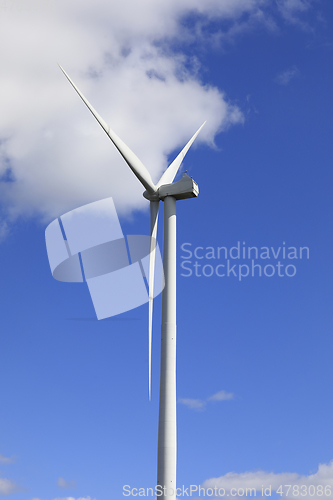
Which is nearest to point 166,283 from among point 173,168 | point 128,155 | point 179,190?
point 179,190

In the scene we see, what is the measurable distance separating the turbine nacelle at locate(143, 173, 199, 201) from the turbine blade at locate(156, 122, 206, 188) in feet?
2.70

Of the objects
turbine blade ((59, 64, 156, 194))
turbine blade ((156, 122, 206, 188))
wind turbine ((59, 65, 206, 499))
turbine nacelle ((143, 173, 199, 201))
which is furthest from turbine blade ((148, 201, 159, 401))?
turbine blade ((156, 122, 206, 188))

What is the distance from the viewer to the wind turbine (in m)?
24.9

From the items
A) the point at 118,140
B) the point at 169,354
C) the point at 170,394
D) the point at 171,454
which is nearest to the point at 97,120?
the point at 118,140

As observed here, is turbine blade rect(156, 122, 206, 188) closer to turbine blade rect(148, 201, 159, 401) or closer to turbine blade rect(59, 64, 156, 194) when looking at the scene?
turbine blade rect(59, 64, 156, 194)

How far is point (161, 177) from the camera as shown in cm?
3325

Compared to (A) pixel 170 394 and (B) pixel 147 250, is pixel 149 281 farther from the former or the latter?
(A) pixel 170 394

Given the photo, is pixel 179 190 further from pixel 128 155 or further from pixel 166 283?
pixel 166 283

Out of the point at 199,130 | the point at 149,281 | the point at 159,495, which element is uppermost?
the point at 199,130

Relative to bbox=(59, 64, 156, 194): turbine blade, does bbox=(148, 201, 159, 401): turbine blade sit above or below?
below

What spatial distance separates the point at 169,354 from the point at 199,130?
18.7 metres

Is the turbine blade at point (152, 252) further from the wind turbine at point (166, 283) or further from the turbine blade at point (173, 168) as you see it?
the turbine blade at point (173, 168)

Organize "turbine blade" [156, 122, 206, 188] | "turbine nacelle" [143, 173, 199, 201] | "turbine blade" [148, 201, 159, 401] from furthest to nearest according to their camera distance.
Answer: "turbine blade" [156, 122, 206, 188] → "turbine nacelle" [143, 173, 199, 201] → "turbine blade" [148, 201, 159, 401]

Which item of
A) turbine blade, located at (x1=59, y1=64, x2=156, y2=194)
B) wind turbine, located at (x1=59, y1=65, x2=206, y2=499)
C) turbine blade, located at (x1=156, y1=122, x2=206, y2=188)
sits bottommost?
wind turbine, located at (x1=59, y1=65, x2=206, y2=499)
